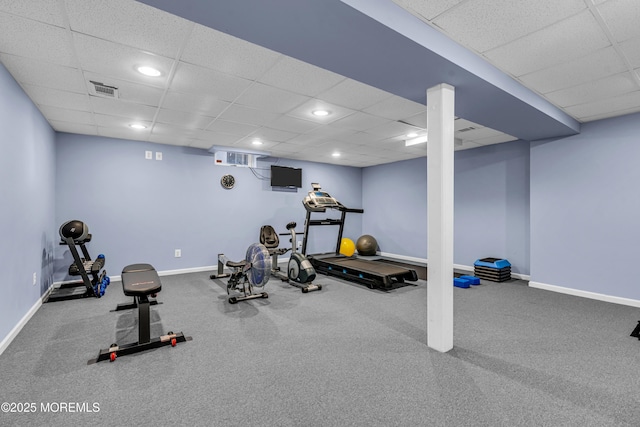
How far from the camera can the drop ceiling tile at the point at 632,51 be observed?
2350 millimetres

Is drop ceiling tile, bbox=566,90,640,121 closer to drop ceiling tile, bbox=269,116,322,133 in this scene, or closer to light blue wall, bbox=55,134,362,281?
drop ceiling tile, bbox=269,116,322,133

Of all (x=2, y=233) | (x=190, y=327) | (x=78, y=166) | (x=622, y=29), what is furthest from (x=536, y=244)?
(x=78, y=166)

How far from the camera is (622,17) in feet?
6.77

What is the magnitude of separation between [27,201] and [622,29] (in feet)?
18.9

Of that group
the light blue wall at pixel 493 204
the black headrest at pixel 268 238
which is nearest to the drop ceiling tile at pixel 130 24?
the black headrest at pixel 268 238

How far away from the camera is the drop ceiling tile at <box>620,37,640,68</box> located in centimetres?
235

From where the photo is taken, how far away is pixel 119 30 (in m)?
2.19

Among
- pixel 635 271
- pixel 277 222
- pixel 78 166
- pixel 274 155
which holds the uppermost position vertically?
pixel 274 155

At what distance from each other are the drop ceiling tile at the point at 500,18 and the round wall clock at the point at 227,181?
5120mm

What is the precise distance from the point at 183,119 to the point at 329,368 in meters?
3.74

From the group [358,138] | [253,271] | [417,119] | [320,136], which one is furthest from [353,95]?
[253,271]

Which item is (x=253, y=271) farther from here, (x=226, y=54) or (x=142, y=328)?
(x=226, y=54)

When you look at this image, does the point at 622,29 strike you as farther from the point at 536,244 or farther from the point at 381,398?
the point at 536,244

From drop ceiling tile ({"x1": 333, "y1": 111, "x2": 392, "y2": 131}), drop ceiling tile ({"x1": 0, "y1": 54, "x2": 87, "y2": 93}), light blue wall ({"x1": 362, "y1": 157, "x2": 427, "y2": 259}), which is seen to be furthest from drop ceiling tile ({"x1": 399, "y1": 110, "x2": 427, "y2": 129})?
drop ceiling tile ({"x1": 0, "y1": 54, "x2": 87, "y2": 93})
